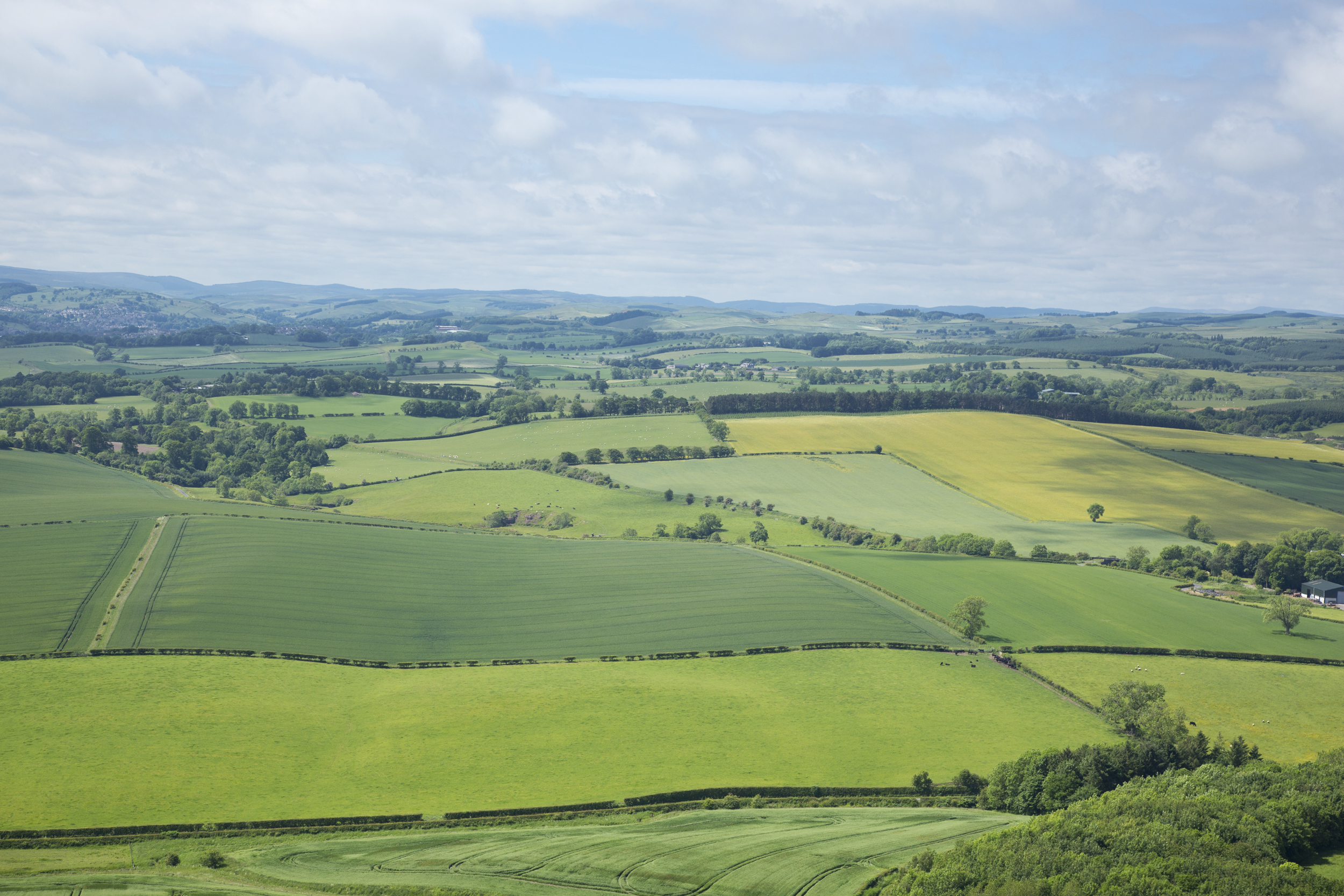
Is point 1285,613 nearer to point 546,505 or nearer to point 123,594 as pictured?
point 546,505

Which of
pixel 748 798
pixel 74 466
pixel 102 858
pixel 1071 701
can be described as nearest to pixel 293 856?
pixel 102 858

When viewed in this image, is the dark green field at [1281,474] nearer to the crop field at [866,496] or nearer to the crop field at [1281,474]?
the crop field at [1281,474]

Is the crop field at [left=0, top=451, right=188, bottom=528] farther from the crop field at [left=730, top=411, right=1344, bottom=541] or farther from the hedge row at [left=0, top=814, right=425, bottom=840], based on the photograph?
the crop field at [left=730, top=411, right=1344, bottom=541]

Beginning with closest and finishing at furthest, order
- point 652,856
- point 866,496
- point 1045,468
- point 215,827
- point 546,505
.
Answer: point 652,856, point 215,827, point 546,505, point 866,496, point 1045,468

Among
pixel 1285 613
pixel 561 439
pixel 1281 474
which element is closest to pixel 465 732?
pixel 1285 613

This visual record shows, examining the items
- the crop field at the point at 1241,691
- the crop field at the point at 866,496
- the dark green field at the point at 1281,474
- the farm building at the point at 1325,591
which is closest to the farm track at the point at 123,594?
the crop field at the point at 866,496

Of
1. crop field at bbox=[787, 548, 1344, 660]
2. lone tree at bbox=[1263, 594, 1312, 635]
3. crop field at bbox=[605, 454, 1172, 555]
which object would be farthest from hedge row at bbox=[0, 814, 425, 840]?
lone tree at bbox=[1263, 594, 1312, 635]
